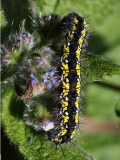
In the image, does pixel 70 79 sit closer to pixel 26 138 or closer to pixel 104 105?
pixel 26 138

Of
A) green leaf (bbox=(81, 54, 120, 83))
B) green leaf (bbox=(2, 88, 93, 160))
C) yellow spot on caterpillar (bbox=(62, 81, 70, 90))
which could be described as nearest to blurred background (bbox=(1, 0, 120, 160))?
green leaf (bbox=(2, 88, 93, 160))

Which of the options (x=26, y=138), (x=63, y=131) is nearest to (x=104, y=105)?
(x=26, y=138)

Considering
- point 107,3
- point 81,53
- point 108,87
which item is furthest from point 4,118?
point 108,87

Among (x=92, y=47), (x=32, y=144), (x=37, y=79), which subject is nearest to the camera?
(x=37, y=79)

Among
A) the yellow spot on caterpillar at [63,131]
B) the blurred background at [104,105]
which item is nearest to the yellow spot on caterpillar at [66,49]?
the yellow spot on caterpillar at [63,131]

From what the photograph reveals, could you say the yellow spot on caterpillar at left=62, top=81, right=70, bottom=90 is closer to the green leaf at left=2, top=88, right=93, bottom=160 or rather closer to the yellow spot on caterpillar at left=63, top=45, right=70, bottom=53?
the yellow spot on caterpillar at left=63, top=45, right=70, bottom=53

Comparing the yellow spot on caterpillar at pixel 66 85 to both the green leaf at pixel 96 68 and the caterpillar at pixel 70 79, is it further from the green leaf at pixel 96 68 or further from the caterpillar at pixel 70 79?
the green leaf at pixel 96 68

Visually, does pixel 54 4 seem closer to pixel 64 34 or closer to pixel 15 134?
pixel 64 34

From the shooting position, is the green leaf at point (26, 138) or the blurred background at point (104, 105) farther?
the blurred background at point (104, 105)
